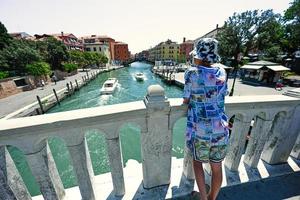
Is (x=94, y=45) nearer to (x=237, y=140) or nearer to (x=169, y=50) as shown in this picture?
(x=169, y=50)

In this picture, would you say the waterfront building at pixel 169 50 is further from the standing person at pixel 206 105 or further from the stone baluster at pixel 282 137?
the standing person at pixel 206 105

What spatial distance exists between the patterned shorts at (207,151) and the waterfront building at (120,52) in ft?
262

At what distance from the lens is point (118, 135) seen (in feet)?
5.28

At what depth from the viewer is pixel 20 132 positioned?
1.25 meters

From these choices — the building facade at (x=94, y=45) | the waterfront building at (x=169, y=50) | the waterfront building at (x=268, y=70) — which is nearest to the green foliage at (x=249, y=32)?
the waterfront building at (x=268, y=70)

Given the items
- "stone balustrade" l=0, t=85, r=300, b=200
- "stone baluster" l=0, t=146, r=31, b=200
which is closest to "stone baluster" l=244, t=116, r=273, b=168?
"stone balustrade" l=0, t=85, r=300, b=200

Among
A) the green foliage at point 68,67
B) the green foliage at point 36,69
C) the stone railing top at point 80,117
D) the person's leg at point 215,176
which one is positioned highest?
the stone railing top at point 80,117

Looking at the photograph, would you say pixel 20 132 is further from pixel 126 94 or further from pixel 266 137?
pixel 126 94

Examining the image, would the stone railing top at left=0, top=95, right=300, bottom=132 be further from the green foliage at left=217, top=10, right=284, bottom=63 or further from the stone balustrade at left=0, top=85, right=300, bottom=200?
the green foliage at left=217, top=10, right=284, bottom=63

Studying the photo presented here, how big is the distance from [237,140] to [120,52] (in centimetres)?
8501

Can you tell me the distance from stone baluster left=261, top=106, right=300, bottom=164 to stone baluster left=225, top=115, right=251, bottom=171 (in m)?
0.49

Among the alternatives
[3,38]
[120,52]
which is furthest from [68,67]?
[120,52]

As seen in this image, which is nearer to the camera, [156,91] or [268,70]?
[156,91]

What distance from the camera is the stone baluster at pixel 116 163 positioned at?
64.0 inches
